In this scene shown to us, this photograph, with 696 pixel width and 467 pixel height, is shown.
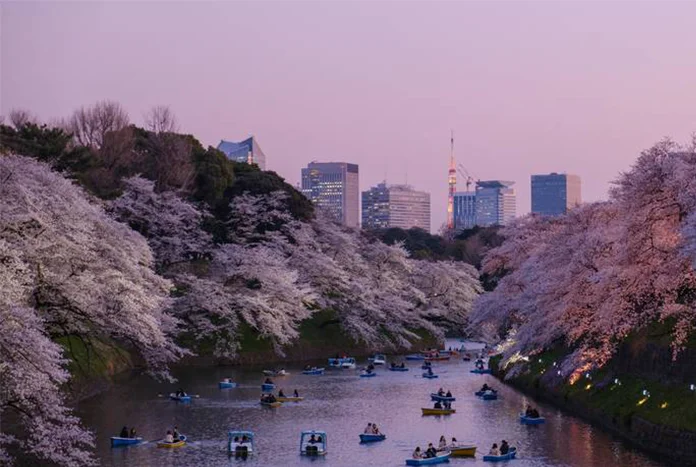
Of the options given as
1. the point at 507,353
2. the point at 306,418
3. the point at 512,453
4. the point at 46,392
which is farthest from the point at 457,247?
the point at 46,392

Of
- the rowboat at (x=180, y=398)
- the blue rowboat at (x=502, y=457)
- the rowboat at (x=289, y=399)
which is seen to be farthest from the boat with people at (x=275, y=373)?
the blue rowboat at (x=502, y=457)

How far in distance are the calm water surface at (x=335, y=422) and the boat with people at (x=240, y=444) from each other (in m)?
0.56

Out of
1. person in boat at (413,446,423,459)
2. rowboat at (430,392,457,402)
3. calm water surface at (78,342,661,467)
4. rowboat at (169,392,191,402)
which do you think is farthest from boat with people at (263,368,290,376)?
person in boat at (413,446,423,459)

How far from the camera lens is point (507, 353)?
72.5 metres

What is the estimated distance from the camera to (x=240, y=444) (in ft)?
145

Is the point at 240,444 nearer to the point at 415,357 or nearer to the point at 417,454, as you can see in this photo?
the point at 417,454

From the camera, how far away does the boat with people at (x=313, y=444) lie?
147ft

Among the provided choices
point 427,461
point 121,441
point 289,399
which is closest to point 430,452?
point 427,461

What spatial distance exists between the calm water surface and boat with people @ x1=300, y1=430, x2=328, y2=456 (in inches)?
20.0

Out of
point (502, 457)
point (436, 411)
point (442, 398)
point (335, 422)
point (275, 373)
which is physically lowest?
point (502, 457)

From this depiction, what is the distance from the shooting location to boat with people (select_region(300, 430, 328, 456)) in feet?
147

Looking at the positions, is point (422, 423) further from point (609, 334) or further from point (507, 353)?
point (507, 353)

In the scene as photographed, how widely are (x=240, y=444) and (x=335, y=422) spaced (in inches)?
414

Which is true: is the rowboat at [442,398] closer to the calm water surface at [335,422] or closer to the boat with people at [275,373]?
the calm water surface at [335,422]
